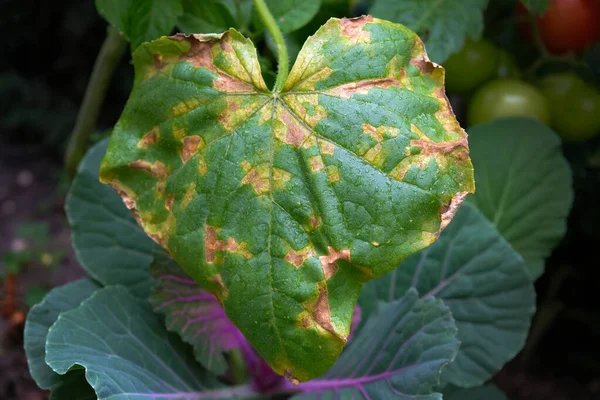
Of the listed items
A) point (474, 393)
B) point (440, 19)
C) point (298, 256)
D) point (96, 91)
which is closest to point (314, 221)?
point (298, 256)

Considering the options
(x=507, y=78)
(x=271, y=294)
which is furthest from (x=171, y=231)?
(x=507, y=78)

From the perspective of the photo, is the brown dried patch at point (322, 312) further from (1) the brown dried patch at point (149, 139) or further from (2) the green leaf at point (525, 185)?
(2) the green leaf at point (525, 185)

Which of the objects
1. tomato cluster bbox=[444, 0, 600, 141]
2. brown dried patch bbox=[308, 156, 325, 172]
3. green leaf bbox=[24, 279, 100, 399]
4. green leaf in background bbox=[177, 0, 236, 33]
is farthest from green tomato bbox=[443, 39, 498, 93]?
green leaf bbox=[24, 279, 100, 399]

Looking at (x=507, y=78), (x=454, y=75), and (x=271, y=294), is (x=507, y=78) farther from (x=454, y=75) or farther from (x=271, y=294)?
(x=271, y=294)

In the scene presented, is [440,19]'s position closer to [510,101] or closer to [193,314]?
[510,101]

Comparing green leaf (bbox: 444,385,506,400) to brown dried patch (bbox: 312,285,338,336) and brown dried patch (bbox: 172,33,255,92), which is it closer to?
brown dried patch (bbox: 312,285,338,336)

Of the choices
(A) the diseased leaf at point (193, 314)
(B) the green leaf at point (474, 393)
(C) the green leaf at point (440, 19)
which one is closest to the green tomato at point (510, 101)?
(C) the green leaf at point (440, 19)

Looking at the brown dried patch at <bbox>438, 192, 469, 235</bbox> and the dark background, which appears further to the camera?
the dark background
